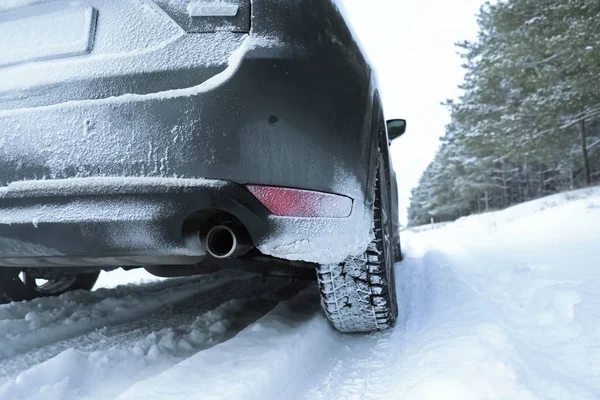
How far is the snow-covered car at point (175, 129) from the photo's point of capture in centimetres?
111

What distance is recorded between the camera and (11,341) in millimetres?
1634

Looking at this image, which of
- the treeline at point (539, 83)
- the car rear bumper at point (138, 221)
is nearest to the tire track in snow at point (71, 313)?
the car rear bumper at point (138, 221)

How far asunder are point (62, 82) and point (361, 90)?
0.93 m

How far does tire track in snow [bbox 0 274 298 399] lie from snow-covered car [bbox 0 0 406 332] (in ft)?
1.26

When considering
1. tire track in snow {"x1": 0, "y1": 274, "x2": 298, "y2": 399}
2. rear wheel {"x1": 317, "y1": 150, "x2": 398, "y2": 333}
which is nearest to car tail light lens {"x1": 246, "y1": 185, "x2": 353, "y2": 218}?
rear wheel {"x1": 317, "y1": 150, "x2": 398, "y2": 333}

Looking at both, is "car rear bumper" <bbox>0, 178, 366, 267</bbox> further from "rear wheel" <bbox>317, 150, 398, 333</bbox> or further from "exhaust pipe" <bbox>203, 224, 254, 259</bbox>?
"rear wheel" <bbox>317, 150, 398, 333</bbox>

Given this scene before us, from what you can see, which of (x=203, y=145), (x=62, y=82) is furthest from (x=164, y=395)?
(x=62, y=82)

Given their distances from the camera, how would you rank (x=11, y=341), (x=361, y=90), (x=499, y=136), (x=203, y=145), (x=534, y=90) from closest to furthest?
1. (x=203, y=145)
2. (x=361, y=90)
3. (x=11, y=341)
4. (x=534, y=90)
5. (x=499, y=136)

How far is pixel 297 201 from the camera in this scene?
1180 millimetres

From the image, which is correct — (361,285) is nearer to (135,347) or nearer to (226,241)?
(226,241)

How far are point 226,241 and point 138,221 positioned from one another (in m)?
0.28

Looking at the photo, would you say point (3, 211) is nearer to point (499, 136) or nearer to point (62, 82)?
point (62, 82)

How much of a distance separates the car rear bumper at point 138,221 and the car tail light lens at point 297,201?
2 centimetres

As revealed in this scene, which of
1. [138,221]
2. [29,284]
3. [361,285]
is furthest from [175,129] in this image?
[29,284]
